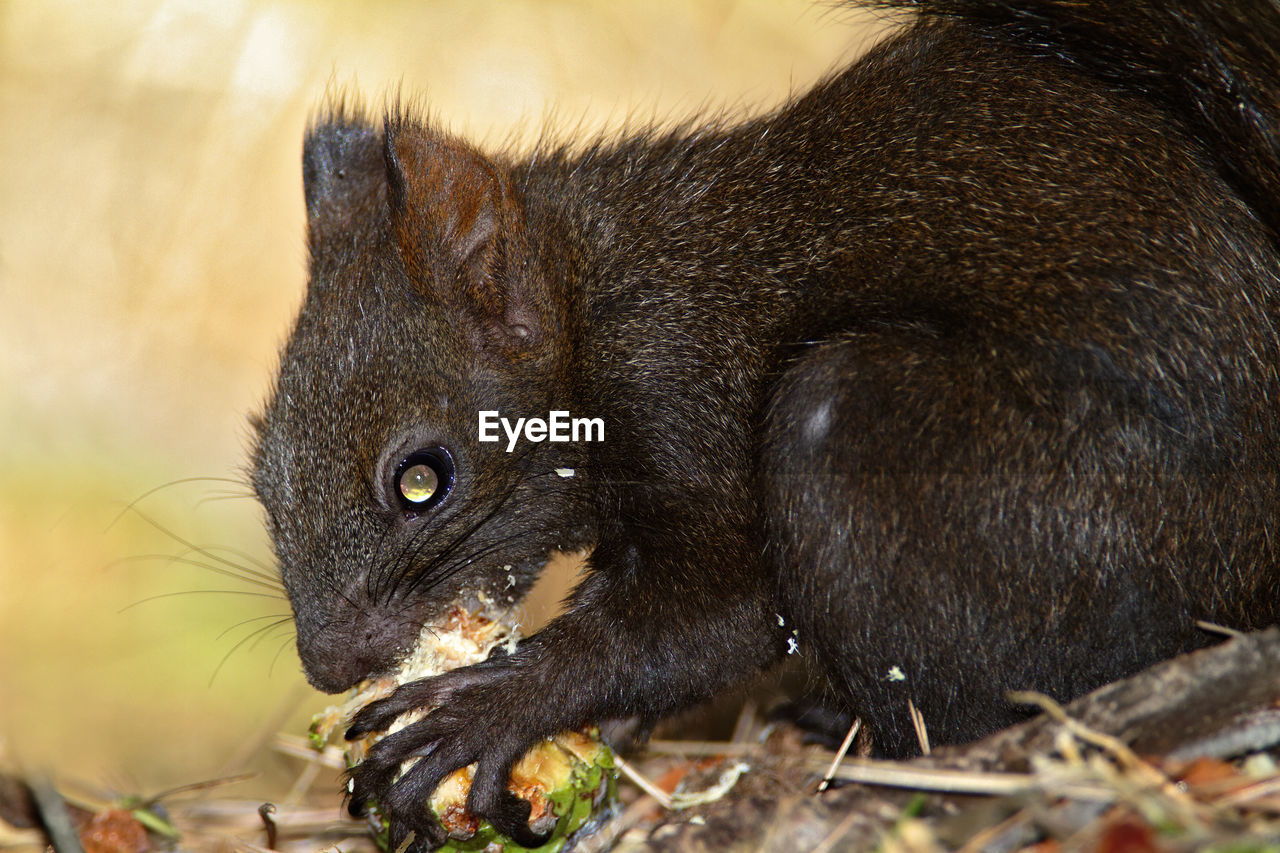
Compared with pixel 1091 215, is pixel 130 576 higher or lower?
lower

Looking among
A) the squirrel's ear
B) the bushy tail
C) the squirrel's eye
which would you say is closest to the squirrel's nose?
the squirrel's eye

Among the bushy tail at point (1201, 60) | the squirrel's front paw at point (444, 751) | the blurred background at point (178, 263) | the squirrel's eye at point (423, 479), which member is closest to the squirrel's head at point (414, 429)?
the squirrel's eye at point (423, 479)

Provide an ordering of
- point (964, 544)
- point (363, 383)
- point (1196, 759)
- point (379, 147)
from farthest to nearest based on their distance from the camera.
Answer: point (379, 147) < point (363, 383) < point (964, 544) < point (1196, 759)

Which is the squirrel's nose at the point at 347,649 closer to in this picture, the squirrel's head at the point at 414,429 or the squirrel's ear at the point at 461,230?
the squirrel's head at the point at 414,429

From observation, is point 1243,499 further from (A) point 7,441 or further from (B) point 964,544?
(A) point 7,441

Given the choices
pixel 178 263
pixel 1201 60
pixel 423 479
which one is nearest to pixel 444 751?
pixel 423 479

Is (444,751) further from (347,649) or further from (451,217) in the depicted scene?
(451,217)

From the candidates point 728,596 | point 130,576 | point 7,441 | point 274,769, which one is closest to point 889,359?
point 728,596
